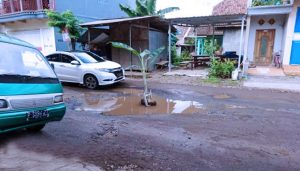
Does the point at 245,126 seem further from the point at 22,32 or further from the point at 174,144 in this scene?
the point at 22,32

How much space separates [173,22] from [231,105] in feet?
27.4

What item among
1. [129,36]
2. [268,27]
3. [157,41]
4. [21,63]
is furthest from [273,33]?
[21,63]

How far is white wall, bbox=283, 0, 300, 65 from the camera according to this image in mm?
13180

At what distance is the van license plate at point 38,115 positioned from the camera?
4188 mm

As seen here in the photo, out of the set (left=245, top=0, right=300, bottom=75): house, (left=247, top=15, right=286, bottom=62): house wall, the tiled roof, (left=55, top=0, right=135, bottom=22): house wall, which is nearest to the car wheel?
(left=55, top=0, right=135, bottom=22): house wall

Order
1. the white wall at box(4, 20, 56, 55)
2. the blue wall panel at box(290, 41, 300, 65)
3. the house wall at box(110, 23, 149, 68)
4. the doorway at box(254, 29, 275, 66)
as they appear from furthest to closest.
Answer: the white wall at box(4, 20, 56, 55)
the house wall at box(110, 23, 149, 68)
the doorway at box(254, 29, 275, 66)
the blue wall panel at box(290, 41, 300, 65)

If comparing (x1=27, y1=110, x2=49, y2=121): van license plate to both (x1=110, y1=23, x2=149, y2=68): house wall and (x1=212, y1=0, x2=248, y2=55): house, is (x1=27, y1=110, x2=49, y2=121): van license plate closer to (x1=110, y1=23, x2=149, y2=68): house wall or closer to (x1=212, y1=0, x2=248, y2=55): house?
(x1=110, y1=23, x2=149, y2=68): house wall

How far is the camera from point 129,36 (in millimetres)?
16047

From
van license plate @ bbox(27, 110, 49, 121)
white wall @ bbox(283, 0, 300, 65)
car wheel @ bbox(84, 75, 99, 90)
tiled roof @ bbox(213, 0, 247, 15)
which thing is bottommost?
car wheel @ bbox(84, 75, 99, 90)

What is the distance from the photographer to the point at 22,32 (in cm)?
1939

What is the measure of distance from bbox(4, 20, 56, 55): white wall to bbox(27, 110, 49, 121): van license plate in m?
14.5

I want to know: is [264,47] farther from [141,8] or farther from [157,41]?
[141,8]

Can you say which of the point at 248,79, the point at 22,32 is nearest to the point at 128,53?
the point at 248,79

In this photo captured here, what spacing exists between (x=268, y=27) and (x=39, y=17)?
606 inches
